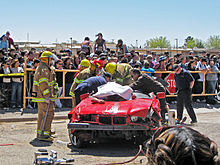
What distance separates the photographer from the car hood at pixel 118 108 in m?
7.57

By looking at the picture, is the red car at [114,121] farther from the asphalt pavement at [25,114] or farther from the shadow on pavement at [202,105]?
the shadow on pavement at [202,105]

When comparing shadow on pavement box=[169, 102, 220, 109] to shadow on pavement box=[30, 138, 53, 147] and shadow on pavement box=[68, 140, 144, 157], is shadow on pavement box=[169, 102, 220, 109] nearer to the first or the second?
shadow on pavement box=[68, 140, 144, 157]

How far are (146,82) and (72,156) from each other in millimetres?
3196

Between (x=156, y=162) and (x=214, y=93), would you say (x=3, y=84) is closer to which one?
(x=214, y=93)

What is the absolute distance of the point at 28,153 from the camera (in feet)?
24.9

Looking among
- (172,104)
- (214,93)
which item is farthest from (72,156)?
(214,93)

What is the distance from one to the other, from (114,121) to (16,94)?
758cm

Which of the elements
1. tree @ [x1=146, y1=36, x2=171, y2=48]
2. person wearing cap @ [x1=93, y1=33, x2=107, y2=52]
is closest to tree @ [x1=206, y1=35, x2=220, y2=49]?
tree @ [x1=146, y1=36, x2=171, y2=48]

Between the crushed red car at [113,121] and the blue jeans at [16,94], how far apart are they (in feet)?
21.7

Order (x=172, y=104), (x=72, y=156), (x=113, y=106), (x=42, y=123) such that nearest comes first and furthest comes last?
(x=72, y=156)
(x=113, y=106)
(x=42, y=123)
(x=172, y=104)

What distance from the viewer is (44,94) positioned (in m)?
8.94

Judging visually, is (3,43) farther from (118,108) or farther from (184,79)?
(118,108)

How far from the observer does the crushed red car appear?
24.6ft

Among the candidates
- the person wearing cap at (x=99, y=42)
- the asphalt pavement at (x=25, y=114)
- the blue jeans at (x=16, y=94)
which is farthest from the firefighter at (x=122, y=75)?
the person wearing cap at (x=99, y=42)
